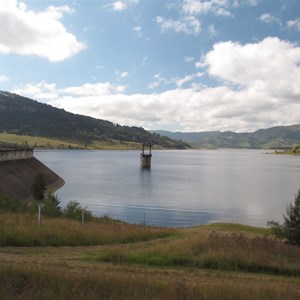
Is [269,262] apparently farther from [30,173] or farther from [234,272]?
[30,173]

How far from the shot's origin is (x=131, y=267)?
15.5 meters

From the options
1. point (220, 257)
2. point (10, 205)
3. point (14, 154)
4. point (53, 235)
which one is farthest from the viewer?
point (14, 154)

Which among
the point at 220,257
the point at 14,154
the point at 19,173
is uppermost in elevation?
the point at 14,154

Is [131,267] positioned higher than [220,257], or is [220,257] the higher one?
[131,267]

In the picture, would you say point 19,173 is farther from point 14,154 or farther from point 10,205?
point 10,205

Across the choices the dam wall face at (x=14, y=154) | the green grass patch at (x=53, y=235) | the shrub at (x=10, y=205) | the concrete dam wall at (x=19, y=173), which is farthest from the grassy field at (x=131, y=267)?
the dam wall face at (x=14, y=154)

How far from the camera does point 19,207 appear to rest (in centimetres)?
3931

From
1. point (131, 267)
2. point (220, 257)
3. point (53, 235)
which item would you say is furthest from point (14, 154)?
point (131, 267)

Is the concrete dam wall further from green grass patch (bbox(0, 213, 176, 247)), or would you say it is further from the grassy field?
the grassy field

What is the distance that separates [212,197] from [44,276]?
75.8 m

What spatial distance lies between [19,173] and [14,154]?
23.3 feet

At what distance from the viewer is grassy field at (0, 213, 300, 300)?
8797mm

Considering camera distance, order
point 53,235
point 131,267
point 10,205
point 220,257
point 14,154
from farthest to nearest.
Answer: point 14,154
point 10,205
point 53,235
point 220,257
point 131,267

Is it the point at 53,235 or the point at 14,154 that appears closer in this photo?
the point at 53,235
